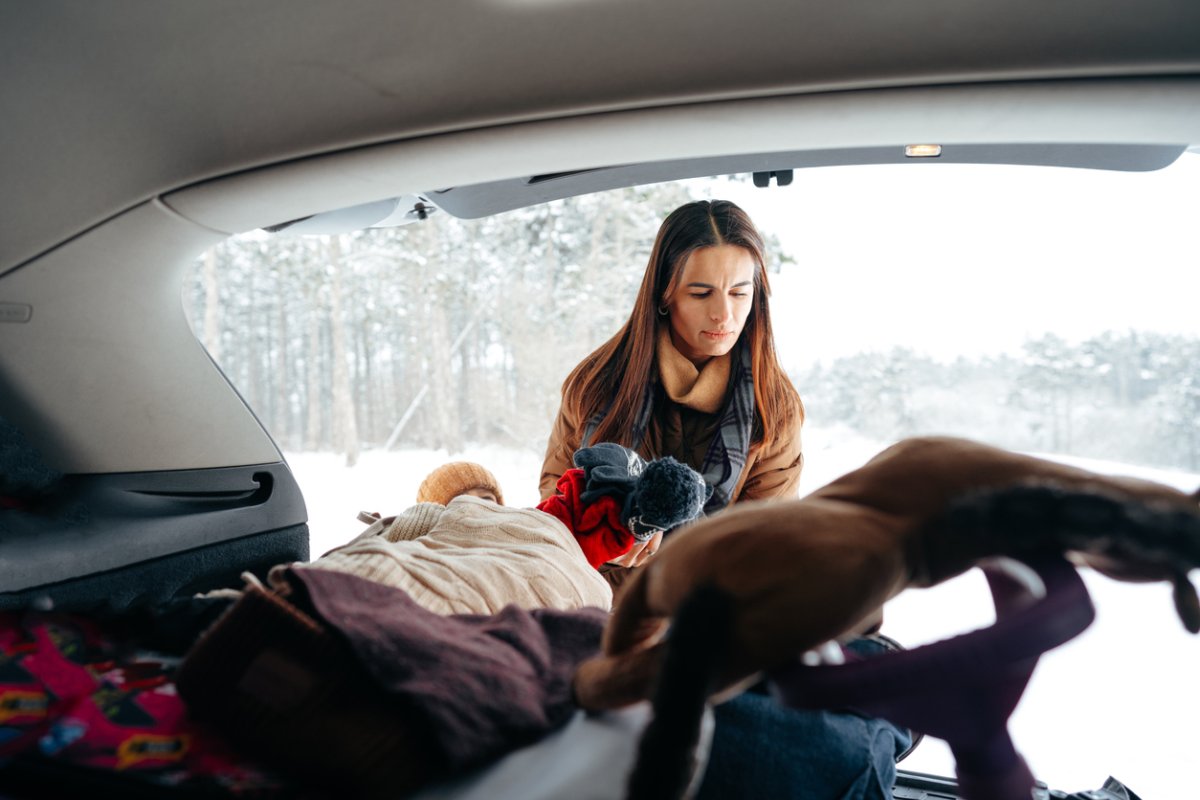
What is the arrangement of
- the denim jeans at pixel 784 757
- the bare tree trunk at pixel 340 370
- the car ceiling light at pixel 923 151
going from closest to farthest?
the denim jeans at pixel 784 757 < the car ceiling light at pixel 923 151 < the bare tree trunk at pixel 340 370

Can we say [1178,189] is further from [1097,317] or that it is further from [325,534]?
[325,534]

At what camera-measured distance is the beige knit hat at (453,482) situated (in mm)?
1188

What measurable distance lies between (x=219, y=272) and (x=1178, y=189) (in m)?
3.53

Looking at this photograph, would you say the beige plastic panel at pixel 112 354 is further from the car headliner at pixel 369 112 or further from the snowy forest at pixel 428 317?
the snowy forest at pixel 428 317

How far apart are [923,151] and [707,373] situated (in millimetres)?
464

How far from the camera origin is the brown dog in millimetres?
308

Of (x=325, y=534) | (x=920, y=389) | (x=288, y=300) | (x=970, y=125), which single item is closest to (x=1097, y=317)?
(x=920, y=389)

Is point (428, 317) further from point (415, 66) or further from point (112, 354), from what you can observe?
point (415, 66)

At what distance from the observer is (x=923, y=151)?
87 cm

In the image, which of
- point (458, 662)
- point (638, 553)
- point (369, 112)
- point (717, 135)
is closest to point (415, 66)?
point (369, 112)

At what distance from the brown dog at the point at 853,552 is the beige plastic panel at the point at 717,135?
1.43ft

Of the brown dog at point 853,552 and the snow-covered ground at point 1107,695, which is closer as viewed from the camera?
the brown dog at point 853,552

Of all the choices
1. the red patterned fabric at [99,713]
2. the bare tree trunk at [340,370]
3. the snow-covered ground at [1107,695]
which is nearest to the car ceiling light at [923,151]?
the snow-covered ground at [1107,695]

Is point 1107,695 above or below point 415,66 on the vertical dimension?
below
